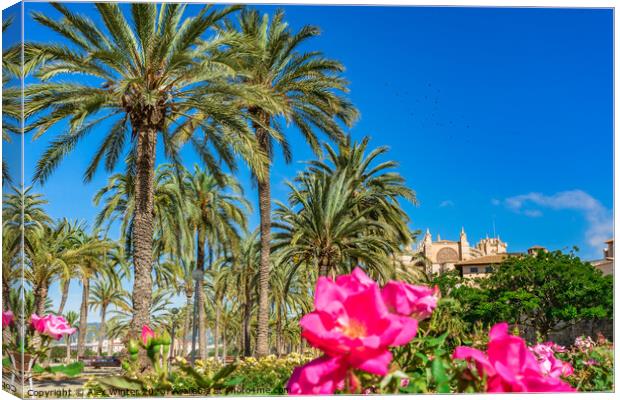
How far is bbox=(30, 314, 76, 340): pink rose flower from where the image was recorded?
2.29 m

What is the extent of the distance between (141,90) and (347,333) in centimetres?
1266

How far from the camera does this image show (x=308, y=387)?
134 cm

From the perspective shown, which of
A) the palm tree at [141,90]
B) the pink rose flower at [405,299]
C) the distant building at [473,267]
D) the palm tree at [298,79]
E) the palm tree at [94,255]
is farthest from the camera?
the distant building at [473,267]

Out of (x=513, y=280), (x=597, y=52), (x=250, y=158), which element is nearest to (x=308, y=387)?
(x=597, y=52)

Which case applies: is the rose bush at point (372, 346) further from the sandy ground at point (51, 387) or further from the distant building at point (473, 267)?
the distant building at point (473, 267)

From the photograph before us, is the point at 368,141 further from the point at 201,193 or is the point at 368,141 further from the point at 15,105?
the point at 15,105

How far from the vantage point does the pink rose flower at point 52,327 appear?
2.29m

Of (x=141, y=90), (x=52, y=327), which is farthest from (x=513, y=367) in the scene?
(x=141, y=90)

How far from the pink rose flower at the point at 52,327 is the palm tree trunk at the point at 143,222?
1213 centimetres

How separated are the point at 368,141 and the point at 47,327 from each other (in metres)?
23.9

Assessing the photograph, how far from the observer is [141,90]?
13.3m

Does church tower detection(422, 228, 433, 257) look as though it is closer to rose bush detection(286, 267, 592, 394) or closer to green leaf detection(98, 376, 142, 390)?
green leaf detection(98, 376, 142, 390)

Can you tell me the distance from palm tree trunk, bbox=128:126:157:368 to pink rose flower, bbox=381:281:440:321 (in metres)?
13.1

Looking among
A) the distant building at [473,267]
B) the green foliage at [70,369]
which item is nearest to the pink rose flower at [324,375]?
the green foliage at [70,369]
